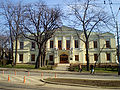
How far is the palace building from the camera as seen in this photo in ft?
135

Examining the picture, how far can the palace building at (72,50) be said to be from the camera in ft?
135

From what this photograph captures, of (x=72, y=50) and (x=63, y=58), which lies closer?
(x=72, y=50)

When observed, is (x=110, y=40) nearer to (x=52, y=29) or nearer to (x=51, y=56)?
(x=51, y=56)

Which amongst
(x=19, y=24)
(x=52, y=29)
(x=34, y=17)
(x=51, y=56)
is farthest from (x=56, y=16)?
(x=51, y=56)

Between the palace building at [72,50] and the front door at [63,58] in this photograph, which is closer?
the palace building at [72,50]

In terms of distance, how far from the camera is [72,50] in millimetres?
40688

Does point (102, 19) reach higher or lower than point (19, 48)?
higher

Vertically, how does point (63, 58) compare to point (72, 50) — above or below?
below

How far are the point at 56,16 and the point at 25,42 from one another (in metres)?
22.2

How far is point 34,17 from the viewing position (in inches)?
1048

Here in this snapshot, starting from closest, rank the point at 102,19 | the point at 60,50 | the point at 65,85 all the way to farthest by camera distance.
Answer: the point at 65,85, the point at 102,19, the point at 60,50

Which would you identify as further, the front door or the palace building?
the front door

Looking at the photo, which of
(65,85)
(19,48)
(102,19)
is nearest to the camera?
(65,85)

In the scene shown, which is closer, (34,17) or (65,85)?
(65,85)
